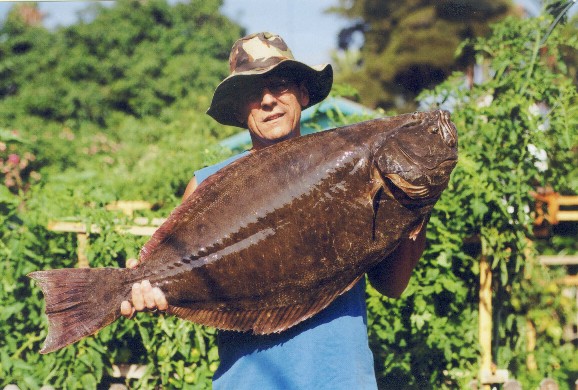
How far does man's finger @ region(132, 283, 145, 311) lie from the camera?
6.98 ft

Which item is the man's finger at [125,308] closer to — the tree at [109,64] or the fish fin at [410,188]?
the fish fin at [410,188]

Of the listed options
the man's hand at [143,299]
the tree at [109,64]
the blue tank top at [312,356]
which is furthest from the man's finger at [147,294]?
the tree at [109,64]

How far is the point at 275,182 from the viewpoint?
2160mm

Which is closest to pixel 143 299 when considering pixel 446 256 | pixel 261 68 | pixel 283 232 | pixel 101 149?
pixel 283 232

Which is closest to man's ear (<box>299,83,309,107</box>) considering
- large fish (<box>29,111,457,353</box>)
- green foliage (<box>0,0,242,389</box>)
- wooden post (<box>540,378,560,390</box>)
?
large fish (<box>29,111,457,353</box>)

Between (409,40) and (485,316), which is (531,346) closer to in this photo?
(485,316)

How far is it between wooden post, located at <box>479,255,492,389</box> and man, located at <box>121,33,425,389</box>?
2.29 meters

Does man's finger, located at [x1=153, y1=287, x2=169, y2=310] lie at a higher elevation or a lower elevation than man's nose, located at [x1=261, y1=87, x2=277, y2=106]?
lower

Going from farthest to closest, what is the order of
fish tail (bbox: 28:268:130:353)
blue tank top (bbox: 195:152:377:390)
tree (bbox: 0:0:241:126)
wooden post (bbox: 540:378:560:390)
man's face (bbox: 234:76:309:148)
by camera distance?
1. tree (bbox: 0:0:241:126)
2. wooden post (bbox: 540:378:560:390)
3. man's face (bbox: 234:76:309:148)
4. blue tank top (bbox: 195:152:377:390)
5. fish tail (bbox: 28:268:130:353)

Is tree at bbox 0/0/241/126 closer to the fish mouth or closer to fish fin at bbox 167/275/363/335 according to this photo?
fish fin at bbox 167/275/363/335

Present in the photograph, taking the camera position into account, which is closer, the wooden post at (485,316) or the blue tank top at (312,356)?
the blue tank top at (312,356)

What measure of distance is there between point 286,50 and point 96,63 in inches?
835

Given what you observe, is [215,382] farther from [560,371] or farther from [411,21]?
[411,21]

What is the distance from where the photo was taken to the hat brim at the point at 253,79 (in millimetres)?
2330
